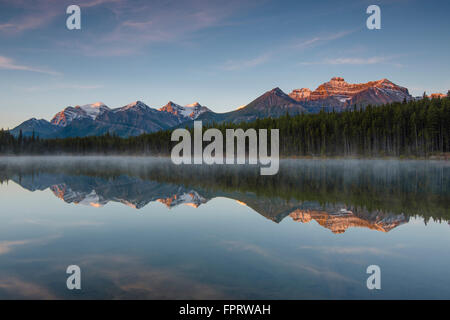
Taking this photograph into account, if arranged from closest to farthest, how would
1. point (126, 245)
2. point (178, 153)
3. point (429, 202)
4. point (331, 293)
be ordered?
point (331, 293)
point (126, 245)
point (429, 202)
point (178, 153)

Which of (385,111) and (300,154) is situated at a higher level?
(385,111)

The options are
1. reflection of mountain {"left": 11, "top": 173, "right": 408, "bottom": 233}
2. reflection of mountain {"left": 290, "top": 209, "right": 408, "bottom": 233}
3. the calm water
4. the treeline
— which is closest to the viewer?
the calm water

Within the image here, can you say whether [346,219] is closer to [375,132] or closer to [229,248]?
[229,248]

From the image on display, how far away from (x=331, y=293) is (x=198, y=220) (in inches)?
381

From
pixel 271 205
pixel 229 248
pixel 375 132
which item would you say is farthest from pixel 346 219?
pixel 375 132

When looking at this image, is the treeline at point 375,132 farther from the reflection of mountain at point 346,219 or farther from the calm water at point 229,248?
the reflection of mountain at point 346,219

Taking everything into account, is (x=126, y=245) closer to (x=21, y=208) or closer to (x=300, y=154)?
(x=21, y=208)

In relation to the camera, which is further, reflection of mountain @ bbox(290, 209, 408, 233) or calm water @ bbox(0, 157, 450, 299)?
reflection of mountain @ bbox(290, 209, 408, 233)

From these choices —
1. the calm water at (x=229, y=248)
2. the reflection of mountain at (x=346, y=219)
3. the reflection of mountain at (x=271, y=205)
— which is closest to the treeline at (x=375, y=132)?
the calm water at (x=229, y=248)

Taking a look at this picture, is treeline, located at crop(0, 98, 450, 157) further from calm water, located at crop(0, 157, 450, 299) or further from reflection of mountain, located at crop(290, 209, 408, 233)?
reflection of mountain, located at crop(290, 209, 408, 233)

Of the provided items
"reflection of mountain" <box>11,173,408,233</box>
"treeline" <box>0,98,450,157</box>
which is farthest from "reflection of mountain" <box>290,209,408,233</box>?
"treeline" <box>0,98,450,157</box>
